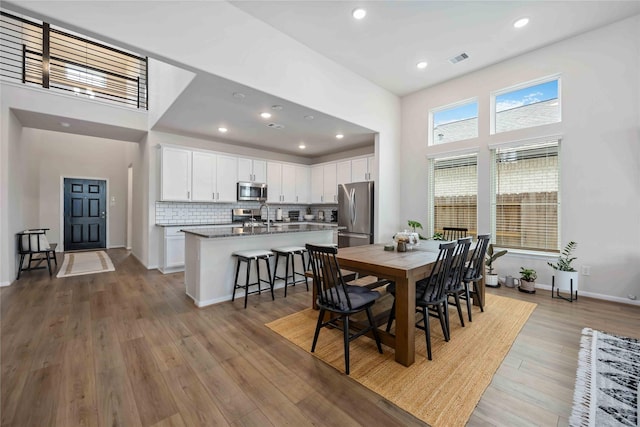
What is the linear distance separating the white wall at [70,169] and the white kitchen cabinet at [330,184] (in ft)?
18.6

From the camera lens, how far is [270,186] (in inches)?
260

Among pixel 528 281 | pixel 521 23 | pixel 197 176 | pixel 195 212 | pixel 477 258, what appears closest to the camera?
pixel 477 258

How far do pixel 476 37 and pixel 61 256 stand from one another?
9699 millimetres

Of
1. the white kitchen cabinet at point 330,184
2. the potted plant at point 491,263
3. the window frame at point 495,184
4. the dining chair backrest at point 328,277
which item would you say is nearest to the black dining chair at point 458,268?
the dining chair backrest at point 328,277

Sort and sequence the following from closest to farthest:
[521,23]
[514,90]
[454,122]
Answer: [521,23] < [514,90] < [454,122]

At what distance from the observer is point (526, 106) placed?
13.8 ft

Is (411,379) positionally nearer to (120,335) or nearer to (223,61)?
(120,335)

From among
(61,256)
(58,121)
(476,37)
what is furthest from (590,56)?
(61,256)

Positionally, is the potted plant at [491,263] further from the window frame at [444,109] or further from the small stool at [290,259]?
the small stool at [290,259]

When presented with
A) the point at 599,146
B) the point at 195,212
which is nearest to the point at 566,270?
the point at 599,146

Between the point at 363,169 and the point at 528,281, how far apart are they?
3.58 metres

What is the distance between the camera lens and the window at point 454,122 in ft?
15.6

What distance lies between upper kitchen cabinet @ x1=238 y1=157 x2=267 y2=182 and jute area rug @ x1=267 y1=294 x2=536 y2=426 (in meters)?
3.98

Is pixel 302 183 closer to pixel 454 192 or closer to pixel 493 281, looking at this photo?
pixel 454 192
